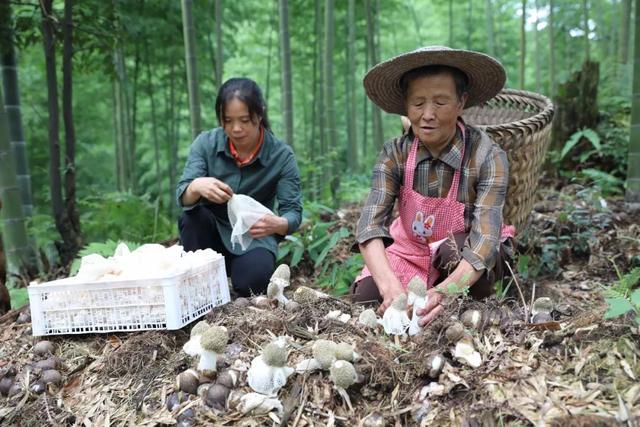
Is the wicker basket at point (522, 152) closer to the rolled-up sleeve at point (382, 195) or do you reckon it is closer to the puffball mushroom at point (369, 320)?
the rolled-up sleeve at point (382, 195)

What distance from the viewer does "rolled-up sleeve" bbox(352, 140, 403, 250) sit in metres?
2.53

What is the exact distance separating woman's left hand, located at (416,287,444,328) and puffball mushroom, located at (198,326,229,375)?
2.53 ft

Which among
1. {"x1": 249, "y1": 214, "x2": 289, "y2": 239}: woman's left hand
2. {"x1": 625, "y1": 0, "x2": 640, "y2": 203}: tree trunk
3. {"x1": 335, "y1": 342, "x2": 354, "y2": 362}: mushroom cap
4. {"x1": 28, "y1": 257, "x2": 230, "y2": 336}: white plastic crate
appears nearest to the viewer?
{"x1": 335, "y1": 342, "x2": 354, "y2": 362}: mushroom cap

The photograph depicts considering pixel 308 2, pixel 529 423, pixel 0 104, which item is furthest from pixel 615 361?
pixel 308 2

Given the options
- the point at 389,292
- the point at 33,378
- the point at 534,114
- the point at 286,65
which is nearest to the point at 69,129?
the point at 286,65

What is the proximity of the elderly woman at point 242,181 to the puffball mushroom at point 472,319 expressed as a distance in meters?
1.23

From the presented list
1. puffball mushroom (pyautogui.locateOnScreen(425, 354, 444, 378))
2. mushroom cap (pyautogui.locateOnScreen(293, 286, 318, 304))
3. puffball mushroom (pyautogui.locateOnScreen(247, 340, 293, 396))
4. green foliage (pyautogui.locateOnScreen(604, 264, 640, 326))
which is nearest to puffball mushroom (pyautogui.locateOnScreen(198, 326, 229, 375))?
puffball mushroom (pyautogui.locateOnScreen(247, 340, 293, 396))

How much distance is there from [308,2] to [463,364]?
9.93m

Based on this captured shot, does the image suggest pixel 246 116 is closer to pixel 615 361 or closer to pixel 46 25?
pixel 615 361

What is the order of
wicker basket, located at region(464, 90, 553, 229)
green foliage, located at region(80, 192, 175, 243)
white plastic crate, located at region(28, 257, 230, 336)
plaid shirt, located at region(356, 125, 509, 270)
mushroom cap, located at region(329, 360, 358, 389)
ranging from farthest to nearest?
green foliage, located at region(80, 192, 175, 243) → wicker basket, located at region(464, 90, 553, 229) → plaid shirt, located at region(356, 125, 509, 270) → white plastic crate, located at region(28, 257, 230, 336) → mushroom cap, located at region(329, 360, 358, 389)

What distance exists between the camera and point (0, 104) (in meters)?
3.77

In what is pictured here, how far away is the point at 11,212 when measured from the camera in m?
4.02

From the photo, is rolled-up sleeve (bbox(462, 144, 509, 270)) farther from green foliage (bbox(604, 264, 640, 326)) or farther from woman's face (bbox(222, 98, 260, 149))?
woman's face (bbox(222, 98, 260, 149))

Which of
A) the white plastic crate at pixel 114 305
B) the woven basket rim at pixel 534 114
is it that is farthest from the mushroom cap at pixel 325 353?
the woven basket rim at pixel 534 114
